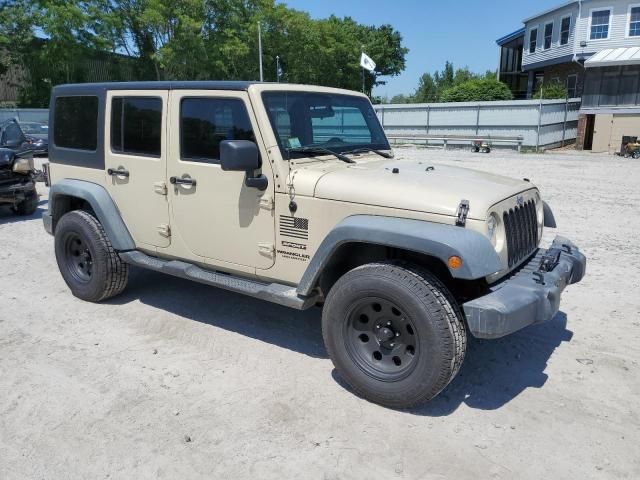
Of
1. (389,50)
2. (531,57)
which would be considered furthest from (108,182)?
(389,50)

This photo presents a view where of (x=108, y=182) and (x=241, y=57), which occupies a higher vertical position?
(x=241, y=57)

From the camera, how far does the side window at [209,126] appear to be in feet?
12.9

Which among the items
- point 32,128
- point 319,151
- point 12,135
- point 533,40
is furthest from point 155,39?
point 319,151

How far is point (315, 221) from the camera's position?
3.62 meters

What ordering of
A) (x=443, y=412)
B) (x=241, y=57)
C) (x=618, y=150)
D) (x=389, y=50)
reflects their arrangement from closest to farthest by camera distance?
(x=443, y=412), (x=618, y=150), (x=241, y=57), (x=389, y=50)

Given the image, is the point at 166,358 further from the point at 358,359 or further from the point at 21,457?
the point at 358,359

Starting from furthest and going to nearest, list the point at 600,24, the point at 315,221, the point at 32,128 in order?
the point at 600,24 → the point at 32,128 → the point at 315,221

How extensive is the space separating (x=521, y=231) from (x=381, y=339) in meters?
1.22

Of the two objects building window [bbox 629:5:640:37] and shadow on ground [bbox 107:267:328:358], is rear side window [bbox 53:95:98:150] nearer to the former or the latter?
shadow on ground [bbox 107:267:328:358]

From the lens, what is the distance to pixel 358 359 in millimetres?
3467

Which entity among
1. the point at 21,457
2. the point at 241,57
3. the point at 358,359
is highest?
the point at 241,57

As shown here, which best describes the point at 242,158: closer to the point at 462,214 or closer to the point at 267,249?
the point at 267,249

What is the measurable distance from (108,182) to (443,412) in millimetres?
3484

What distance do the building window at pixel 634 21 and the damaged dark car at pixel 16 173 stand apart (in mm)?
30315
